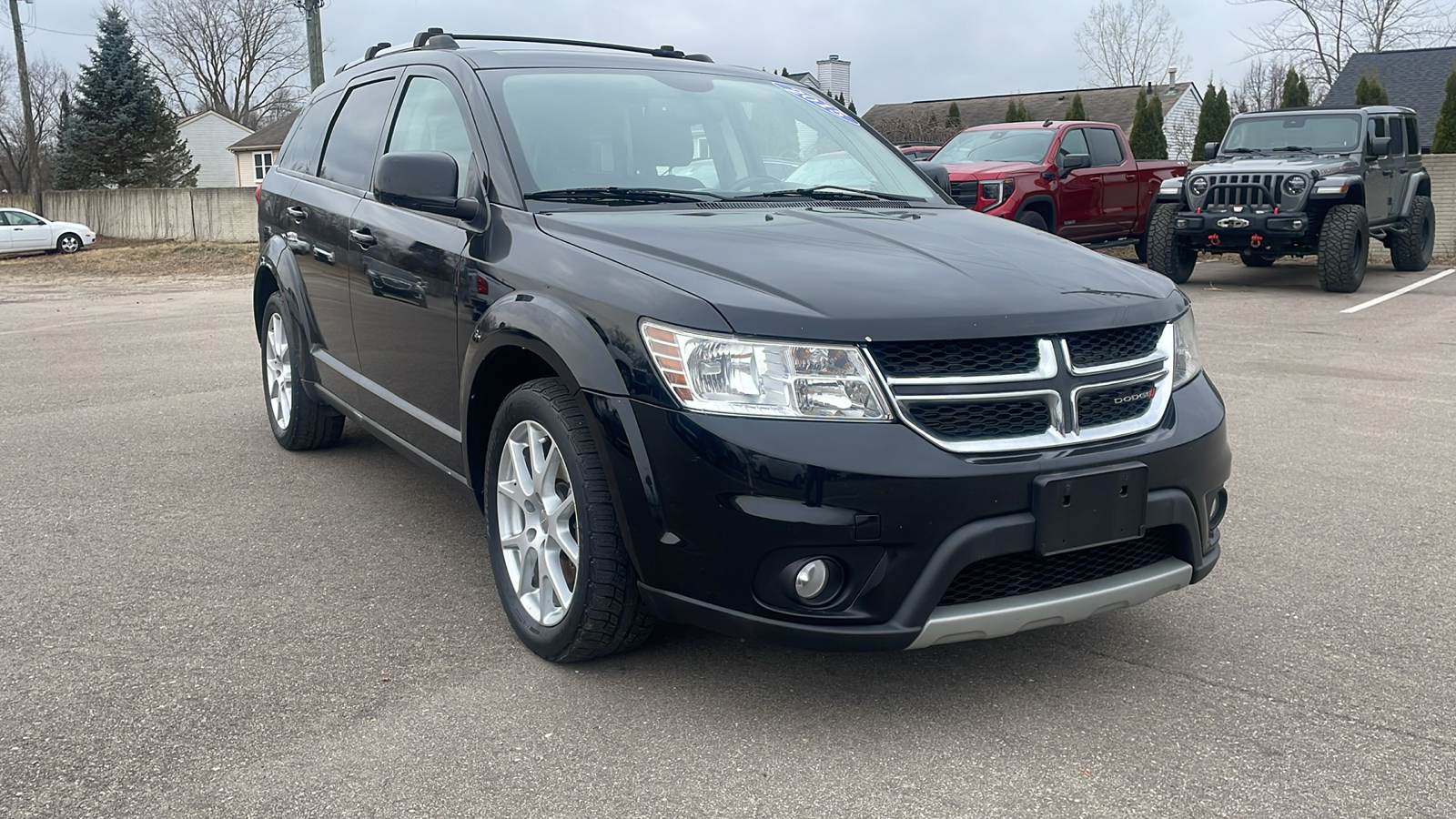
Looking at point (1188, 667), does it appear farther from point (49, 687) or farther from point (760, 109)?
point (49, 687)

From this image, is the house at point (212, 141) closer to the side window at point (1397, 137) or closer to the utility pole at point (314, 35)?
the utility pole at point (314, 35)

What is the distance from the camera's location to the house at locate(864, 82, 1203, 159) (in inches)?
2057

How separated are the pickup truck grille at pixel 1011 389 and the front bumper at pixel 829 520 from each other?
5cm

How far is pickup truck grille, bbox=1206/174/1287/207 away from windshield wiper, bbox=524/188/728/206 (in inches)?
435

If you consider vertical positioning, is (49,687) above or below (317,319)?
below

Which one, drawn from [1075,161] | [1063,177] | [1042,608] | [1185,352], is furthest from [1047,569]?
[1063,177]

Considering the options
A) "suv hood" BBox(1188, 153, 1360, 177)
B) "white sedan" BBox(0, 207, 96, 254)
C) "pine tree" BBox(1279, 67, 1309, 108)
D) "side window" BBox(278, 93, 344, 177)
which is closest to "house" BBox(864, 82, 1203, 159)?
"pine tree" BBox(1279, 67, 1309, 108)

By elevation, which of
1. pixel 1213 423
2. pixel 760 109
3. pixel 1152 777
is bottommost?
pixel 1152 777

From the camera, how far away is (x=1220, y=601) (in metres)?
3.87

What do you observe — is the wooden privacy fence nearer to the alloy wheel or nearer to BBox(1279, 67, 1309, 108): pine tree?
BBox(1279, 67, 1309, 108): pine tree

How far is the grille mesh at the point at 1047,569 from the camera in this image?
292cm

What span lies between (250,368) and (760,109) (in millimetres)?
5697

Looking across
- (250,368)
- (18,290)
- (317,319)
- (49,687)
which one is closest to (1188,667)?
(49,687)

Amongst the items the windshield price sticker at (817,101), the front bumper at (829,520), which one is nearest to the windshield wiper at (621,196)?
the front bumper at (829,520)
